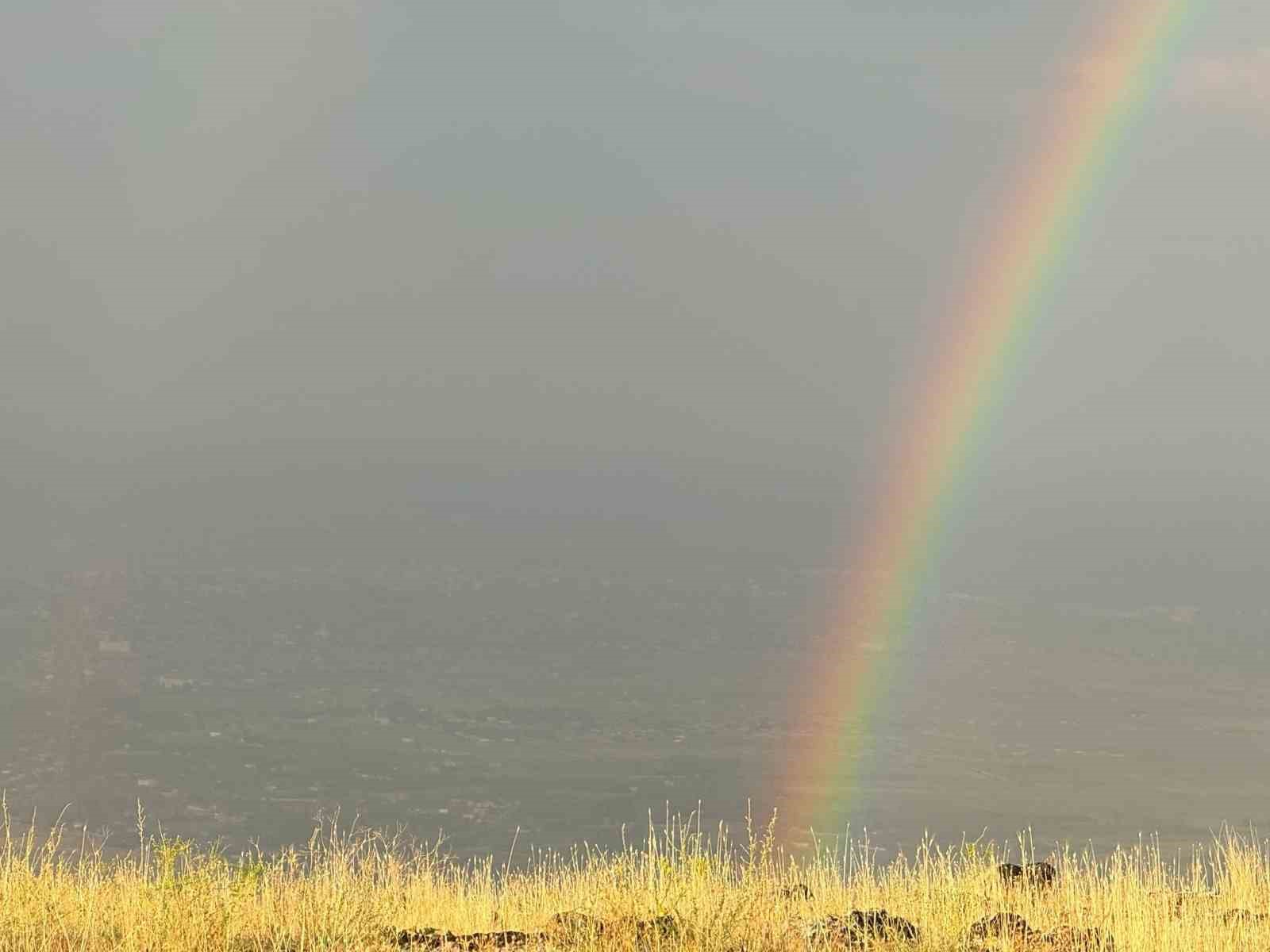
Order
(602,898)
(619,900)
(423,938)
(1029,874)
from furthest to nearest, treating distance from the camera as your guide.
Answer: (1029,874) < (423,938) < (602,898) < (619,900)

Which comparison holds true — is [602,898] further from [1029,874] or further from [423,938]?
[1029,874]

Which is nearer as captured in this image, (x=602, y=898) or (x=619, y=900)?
(x=619, y=900)

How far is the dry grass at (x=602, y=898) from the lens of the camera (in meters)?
9.76

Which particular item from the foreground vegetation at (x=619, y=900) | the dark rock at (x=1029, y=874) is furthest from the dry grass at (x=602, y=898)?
the dark rock at (x=1029, y=874)

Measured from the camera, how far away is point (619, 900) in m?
10.5

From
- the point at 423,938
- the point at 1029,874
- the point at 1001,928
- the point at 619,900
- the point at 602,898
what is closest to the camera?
the point at 619,900

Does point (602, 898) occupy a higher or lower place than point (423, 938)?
higher

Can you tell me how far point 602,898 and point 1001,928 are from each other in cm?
302

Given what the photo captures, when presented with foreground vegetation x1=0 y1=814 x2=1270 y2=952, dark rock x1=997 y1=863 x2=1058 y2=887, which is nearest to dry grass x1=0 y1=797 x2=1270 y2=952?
foreground vegetation x1=0 y1=814 x2=1270 y2=952

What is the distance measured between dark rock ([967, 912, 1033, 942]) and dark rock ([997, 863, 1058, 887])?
228 cm

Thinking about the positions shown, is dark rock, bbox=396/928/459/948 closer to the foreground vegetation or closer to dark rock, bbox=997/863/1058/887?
the foreground vegetation

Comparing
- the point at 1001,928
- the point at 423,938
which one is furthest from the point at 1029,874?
the point at 423,938

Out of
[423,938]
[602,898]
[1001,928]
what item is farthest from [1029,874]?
[423,938]

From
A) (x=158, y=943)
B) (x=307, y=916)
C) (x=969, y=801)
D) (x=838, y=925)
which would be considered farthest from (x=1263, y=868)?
(x=969, y=801)
